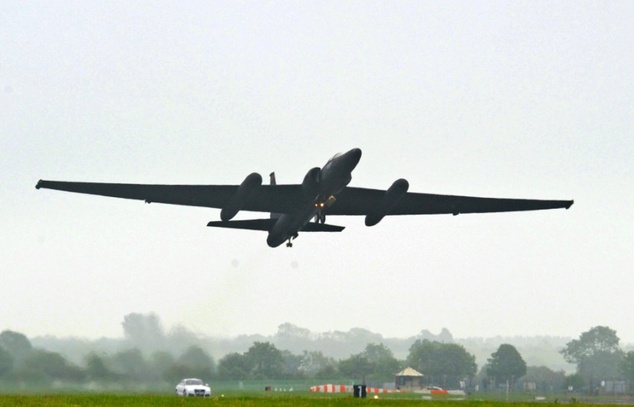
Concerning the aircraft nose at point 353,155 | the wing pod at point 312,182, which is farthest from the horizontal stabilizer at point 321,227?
the aircraft nose at point 353,155

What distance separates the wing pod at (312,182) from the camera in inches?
1623

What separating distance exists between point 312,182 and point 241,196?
3533mm

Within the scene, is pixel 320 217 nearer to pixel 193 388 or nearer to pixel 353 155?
pixel 353 155

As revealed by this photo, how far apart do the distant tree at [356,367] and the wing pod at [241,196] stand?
74.9ft

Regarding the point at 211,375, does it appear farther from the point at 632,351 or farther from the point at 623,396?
the point at 632,351

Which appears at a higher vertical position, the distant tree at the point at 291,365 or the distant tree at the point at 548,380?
the distant tree at the point at 291,365

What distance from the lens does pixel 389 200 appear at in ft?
144

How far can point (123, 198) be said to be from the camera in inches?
1729

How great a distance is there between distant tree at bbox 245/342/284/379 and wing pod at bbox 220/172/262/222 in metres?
14.4

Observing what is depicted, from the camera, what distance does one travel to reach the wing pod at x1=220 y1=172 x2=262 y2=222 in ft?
133

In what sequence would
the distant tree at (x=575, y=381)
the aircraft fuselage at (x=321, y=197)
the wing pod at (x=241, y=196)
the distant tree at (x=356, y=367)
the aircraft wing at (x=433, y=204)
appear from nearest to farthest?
the aircraft fuselage at (x=321, y=197), the wing pod at (x=241, y=196), the aircraft wing at (x=433, y=204), the distant tree at (x=356, y=367), the distant tree at (x=575, y=381)

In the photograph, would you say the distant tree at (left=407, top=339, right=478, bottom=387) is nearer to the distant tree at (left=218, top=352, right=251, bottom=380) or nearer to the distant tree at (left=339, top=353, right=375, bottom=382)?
the distant tree at (left=339, top=353, right=375, bottom=382)

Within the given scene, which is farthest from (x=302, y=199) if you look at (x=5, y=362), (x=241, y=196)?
(x=5, y=362)

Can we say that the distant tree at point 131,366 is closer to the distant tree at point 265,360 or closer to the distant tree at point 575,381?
the distant tree at point 265,360
